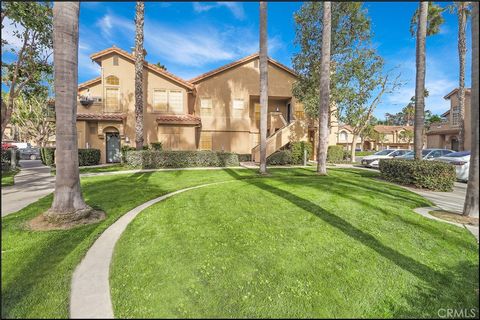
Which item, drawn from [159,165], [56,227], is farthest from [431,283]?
[159,165]

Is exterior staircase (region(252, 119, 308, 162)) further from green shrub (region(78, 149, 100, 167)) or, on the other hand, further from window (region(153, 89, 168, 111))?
green shrub (region(78, 149, 100, 167))

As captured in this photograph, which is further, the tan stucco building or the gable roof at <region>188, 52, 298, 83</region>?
the tan stucco building

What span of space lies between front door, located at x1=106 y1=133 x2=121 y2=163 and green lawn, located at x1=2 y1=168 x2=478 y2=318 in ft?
47.0

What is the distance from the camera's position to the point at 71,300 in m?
2.94

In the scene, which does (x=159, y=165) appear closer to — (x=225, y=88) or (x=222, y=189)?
(x=222, y=189)

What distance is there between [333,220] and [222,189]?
4580 millimetres

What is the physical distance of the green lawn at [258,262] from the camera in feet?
10.2

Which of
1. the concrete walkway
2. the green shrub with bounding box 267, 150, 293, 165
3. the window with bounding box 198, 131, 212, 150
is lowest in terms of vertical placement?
the concrete walkway

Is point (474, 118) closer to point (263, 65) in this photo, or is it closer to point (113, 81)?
point (263, 65)

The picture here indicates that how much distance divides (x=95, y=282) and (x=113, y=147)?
19.1 metres

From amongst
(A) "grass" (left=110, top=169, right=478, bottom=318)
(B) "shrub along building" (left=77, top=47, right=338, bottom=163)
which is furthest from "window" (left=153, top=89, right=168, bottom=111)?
(A) "grass" (left=110, top=169, right=478, bottom=318)

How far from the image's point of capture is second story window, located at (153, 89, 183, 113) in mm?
20469

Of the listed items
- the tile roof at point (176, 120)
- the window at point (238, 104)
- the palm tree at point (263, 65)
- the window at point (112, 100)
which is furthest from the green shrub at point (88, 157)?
the palm tree at point (263, 65)

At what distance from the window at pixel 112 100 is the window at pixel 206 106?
717cm
